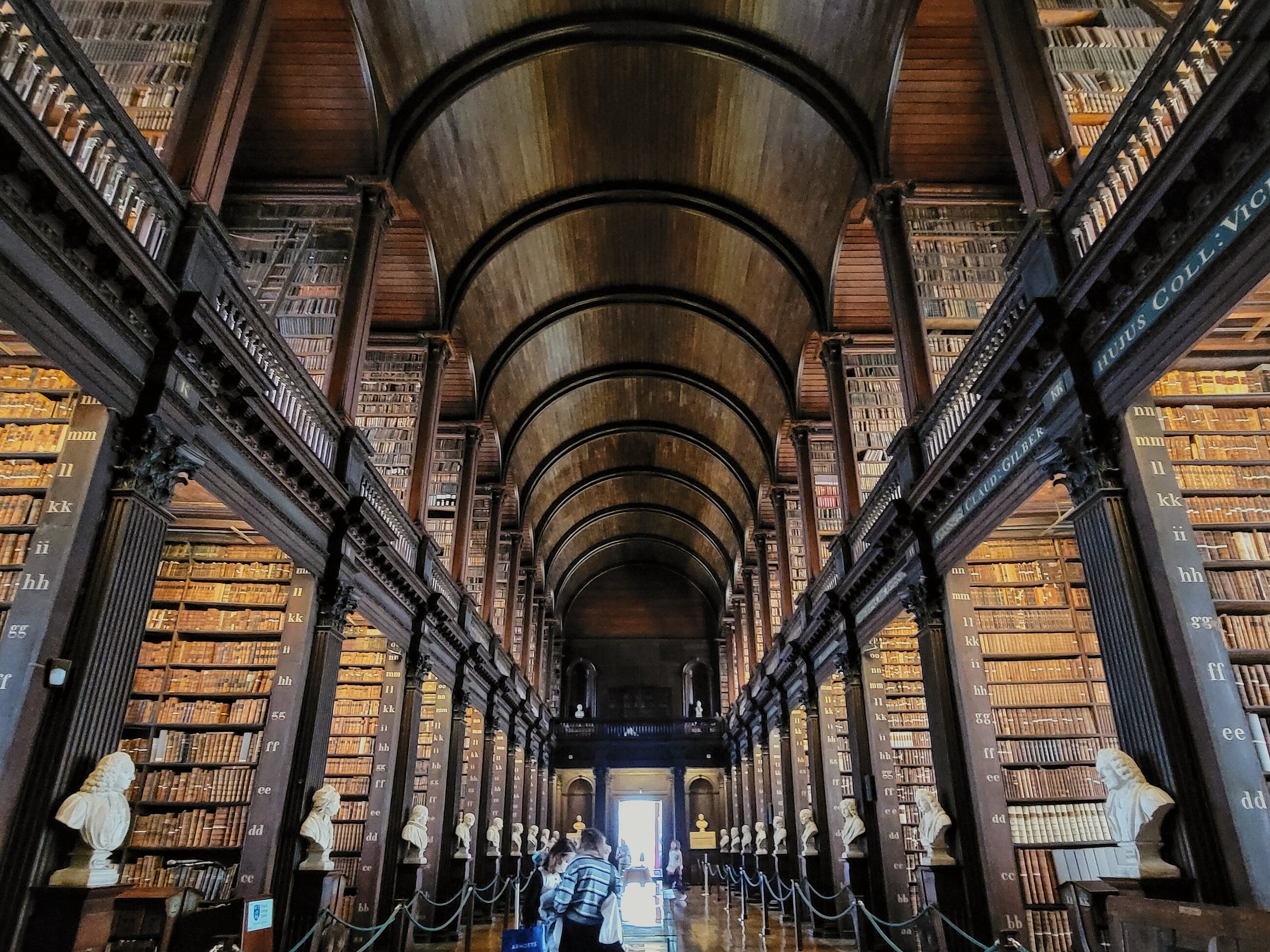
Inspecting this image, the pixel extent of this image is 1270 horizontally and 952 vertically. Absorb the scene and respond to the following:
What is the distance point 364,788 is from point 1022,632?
6743 mm

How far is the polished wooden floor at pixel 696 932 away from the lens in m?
7.93

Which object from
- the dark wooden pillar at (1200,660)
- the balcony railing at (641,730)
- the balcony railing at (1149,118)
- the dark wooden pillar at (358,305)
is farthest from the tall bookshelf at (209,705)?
the balcony railing at (641,730)

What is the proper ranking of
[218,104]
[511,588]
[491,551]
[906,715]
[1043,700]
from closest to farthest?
1. [218,104]
2. [1043,700]
3. [906,715]
4. [491,551]
5. [511,588]

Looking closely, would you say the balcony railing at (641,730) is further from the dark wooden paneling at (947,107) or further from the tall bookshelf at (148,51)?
the tall bookshelf at (148,51)

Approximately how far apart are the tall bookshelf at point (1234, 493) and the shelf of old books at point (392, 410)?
7457 millimetres

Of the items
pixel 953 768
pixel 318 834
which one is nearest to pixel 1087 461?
pixel 953 768

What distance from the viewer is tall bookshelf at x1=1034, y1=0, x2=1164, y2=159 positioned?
5152 millimetres

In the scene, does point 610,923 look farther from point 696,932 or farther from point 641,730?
point 641,730

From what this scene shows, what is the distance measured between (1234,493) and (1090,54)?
3123mm

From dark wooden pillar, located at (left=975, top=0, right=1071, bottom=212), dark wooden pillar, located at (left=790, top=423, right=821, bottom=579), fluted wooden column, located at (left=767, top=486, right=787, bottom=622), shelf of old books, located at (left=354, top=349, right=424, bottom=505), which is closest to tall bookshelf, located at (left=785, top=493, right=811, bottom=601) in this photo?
fluted wooden column, located at (left=767, top=486, right=787, bottom=622)

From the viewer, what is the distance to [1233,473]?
4.81m

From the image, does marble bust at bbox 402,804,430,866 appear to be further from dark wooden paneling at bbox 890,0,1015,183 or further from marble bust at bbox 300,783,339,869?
dark wooden paneling at bbox 890,0,1015,183

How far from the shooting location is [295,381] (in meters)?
6.04

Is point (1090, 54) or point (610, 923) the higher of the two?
point (1090, 54)
